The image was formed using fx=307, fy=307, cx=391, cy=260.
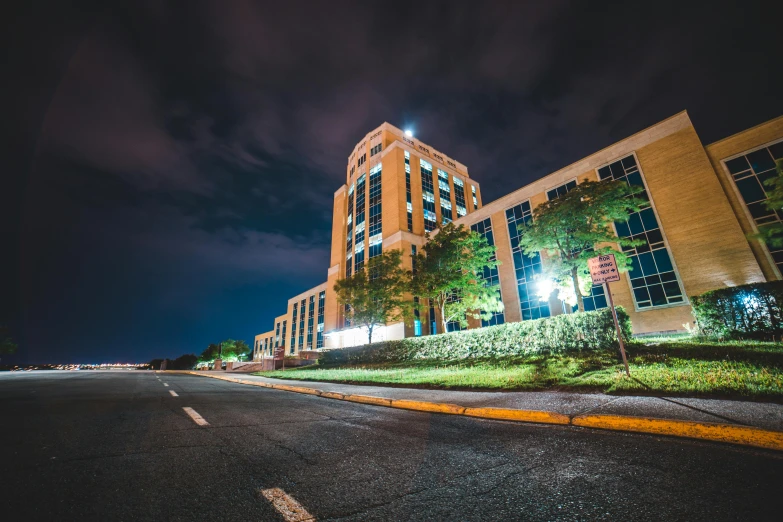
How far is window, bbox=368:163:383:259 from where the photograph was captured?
50.2m

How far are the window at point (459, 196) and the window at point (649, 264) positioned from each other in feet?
111

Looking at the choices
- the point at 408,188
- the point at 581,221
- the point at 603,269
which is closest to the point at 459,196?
the point at 408,188

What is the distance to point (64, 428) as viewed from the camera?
4.47m

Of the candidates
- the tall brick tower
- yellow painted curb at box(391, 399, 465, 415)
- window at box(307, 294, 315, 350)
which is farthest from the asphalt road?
→ window at box(307, 294, 315, 350)

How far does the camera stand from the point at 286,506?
2.17 meters

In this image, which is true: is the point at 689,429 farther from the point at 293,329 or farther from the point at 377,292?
the point at 293,329

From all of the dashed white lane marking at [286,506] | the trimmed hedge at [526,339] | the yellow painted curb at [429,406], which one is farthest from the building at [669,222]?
the dashed white lane marking at [286,506]

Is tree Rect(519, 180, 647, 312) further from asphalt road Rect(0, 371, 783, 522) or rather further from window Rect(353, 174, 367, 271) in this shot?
window Rect(353, 174, 367, 271)

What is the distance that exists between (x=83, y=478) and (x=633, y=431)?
6098 millimetres

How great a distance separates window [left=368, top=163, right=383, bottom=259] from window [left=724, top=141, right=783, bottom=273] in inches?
1498

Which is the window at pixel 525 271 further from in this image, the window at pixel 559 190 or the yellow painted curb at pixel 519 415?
the yellow painted curb at pixel 519 415

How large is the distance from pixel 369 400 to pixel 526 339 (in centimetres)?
857

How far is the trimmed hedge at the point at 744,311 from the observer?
10086mm

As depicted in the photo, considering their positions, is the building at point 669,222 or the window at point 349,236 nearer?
the building at point 669,222
